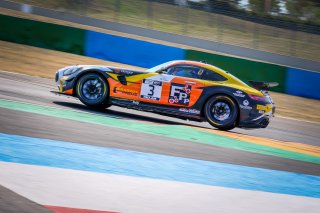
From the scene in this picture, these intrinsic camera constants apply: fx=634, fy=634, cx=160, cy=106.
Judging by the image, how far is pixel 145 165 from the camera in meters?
8.14

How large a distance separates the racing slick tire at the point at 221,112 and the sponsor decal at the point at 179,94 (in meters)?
0.44

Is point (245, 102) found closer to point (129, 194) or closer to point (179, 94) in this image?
point (179, 94)

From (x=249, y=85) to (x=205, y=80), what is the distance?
0.98 metres

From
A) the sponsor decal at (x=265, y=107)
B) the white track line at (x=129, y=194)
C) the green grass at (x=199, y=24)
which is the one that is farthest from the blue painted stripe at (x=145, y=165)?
the green grass at (x=199, y=24)

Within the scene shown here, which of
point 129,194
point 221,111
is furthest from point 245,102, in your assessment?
point 129,194

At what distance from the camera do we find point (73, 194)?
6074 millimetres

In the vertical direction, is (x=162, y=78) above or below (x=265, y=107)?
above

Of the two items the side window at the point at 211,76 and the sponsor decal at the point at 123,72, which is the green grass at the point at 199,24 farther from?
the sponsor decal at the point at 123,72

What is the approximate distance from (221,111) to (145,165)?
4747 millimetres

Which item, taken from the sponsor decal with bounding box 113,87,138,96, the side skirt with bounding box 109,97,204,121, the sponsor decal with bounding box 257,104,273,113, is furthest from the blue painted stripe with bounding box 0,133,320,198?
the sponsor decal with bounding box 113,87,138,96

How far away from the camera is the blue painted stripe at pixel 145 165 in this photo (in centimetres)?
749

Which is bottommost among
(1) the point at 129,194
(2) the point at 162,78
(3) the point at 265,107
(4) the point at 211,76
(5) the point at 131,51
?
(1) the point at 129,194

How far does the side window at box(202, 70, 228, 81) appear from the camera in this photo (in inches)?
495

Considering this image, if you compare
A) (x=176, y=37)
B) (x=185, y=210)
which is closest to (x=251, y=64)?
(x=176, y=37)
